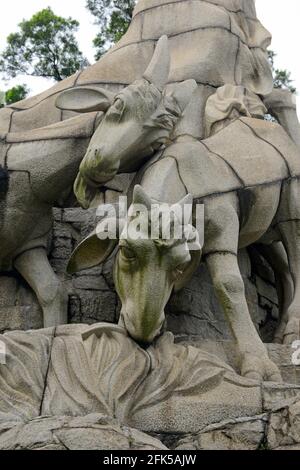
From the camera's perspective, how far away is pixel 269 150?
6.91 m

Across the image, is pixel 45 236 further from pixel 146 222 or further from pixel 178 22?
pixel 178 22

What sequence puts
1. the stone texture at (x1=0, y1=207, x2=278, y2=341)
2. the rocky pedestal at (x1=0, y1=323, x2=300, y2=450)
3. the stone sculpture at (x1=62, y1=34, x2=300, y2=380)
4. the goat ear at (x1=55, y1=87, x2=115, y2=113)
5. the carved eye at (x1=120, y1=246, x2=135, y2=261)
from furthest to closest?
the stone texture at (x1=0, y1=207, x2=278, y2=341) → the goat ear at (x1=55, y1=87, x2=115, y2=113) → the stone sculpture at (x1=62, y1=34, x2=300, y2=380) → the carved eye at (x1=120, y1=246, x2=135, y2=261) → the rocky pedestal at (x1=0, y1=323, x2=300, y2=450)

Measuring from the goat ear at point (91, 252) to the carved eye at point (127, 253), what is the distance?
323mm

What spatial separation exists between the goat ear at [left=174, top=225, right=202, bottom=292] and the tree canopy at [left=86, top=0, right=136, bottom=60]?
8.49 meters

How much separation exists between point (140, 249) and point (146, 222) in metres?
0.15

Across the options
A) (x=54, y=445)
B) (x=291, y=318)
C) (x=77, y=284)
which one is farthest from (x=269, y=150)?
(x=54, y=445)

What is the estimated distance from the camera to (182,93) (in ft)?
22.0

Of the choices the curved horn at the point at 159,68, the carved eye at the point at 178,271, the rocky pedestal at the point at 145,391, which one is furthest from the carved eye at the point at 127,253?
the curved horn at the point at 159,68

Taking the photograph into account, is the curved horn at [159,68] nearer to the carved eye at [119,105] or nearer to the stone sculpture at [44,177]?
the stone sculpture at [44,177]

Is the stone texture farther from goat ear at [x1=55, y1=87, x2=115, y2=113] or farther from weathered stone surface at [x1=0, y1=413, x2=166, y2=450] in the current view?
weathered stone surface at [x1=0, y1=413, x2=166, y2=450]

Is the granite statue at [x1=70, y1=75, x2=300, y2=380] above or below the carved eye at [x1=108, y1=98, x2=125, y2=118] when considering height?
below

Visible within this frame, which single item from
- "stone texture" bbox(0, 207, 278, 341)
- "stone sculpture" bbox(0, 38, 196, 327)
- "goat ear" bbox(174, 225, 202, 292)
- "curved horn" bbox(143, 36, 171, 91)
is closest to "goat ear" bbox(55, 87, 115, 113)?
"stone sculpture" bbox(0, 38, 196, 327)

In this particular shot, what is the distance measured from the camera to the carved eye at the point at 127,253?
5.66 meters

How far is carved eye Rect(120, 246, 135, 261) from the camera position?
5656mm
